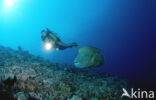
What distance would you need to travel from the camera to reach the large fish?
13.4ft

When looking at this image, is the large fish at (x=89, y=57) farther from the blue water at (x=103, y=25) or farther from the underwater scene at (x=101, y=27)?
the blue water at (x=103, y=25)

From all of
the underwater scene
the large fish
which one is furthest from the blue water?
the large fish

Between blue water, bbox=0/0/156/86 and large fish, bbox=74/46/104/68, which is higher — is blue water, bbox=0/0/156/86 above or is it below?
above

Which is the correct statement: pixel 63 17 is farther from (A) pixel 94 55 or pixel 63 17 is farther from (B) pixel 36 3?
(A) pixel 94 55

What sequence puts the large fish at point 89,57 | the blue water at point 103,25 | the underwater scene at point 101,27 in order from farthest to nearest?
the blue water at point 103,25, the underwater scene at point 101,27, the large fish at point 89,57

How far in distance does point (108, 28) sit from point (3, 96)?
93897mm

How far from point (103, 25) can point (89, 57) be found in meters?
90.9

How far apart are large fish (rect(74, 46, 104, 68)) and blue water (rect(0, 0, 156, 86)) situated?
55.5m

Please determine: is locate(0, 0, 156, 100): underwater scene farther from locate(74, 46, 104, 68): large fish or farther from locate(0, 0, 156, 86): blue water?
locate(74, 46, 104, 68): large fish

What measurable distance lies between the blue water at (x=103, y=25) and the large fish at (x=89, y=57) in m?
55.5

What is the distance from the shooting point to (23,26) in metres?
126

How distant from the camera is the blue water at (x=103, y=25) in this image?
73125mm

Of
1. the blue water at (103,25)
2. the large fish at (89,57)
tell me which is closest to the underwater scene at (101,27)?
the blue water at (103,25)

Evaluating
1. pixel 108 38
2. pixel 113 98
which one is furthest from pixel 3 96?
pixel 108 38
